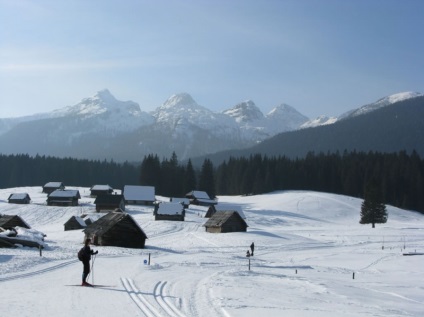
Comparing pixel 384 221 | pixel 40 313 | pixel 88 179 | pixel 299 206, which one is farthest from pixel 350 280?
pixel 88 179

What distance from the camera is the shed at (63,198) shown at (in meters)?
108

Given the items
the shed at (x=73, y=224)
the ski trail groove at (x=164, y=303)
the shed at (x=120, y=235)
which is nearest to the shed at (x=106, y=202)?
the shed at (x=73, y=224)

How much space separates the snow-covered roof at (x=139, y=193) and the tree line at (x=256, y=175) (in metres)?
18.3

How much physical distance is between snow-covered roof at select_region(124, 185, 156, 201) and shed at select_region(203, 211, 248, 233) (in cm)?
3944

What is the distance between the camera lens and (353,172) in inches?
5669

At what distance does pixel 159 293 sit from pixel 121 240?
107 feet

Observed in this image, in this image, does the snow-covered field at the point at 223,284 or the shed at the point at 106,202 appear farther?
the shed at the point at 106,202

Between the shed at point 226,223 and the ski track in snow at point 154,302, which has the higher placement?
the ski track in snow at point 154,302

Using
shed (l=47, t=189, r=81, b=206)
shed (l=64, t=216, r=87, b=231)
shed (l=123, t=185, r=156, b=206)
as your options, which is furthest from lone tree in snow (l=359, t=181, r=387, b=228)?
shed (l=47, t=189, r=81, b=206)

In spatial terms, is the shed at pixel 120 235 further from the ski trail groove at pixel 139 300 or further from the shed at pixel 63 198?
the shed at pixel 63 198

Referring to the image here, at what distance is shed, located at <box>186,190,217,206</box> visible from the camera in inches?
4798

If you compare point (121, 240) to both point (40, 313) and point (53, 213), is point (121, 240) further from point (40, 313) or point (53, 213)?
point (53, 213)

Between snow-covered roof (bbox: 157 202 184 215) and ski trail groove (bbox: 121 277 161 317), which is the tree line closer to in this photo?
snow-covered roof (bbox: 157 202 184 215)

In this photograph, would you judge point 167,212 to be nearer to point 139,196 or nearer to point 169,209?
point 169,209
